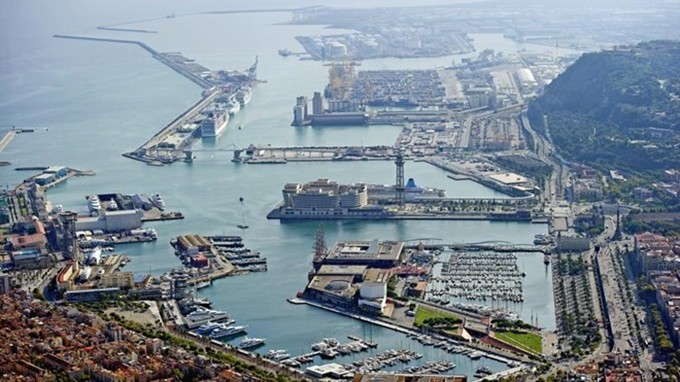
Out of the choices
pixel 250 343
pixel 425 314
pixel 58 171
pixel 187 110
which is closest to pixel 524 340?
pixel 425 314

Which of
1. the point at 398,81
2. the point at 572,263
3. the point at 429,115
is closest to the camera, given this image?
the point at 572,263

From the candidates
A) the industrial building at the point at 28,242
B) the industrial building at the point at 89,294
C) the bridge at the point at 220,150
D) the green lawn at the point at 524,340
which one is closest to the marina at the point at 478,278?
the green lawn at the point at 524,340

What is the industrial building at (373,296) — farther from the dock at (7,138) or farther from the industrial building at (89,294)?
the dock at (7,138)

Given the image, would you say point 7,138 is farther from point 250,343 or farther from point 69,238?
point 250,343

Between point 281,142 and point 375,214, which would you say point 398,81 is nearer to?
point 281,142

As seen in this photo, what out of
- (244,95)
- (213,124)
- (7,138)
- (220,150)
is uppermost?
(244,95)

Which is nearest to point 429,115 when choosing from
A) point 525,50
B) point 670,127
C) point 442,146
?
point 442,146

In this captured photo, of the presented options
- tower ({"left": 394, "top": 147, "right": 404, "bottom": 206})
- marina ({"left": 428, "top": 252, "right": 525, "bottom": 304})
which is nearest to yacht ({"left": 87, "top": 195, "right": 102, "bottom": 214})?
tower ({"left": 394, "top": 147, "right": 404, "bottom": 206})
